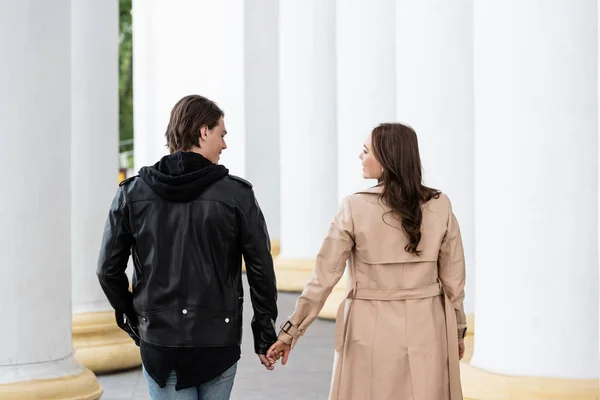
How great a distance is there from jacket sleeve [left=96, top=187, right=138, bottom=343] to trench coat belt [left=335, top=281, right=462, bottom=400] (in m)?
2.02

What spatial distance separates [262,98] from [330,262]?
30236 mm

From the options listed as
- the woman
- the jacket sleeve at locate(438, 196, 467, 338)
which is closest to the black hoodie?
the woman

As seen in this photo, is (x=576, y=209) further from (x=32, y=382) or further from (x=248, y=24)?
(x=248, y=24)

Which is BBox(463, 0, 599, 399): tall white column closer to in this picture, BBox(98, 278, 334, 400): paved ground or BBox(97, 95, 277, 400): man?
BBox(97, 95, 277, 400): man

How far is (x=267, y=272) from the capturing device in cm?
960

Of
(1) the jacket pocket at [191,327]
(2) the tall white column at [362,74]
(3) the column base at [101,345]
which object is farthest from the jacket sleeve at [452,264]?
(2) the tall white column at [362,74]

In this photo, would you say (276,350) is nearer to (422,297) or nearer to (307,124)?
(422,297)

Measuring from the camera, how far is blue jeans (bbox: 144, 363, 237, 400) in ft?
30.3

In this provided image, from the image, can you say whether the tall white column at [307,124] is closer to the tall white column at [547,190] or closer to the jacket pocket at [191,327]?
the tall white column at [547,190]

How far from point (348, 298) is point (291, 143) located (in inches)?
892

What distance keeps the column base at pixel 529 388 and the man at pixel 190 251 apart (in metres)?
5.45

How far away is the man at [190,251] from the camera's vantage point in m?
9.19

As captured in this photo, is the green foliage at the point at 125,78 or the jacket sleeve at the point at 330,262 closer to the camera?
the jacket sleeve at the point at 330,262

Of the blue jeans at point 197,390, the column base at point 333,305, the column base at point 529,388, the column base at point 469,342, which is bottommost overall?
the column base at point 333,305
